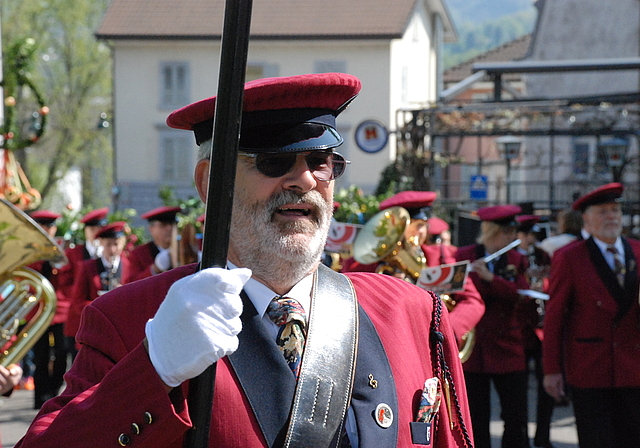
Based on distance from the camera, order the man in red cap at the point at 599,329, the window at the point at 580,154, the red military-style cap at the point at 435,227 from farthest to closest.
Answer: the window at the point at 580,154
the red military-style cap at the point at 435,227
the man in red cap at the point at 599,329

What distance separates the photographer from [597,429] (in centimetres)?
551

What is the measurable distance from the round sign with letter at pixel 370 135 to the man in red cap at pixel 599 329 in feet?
35.6

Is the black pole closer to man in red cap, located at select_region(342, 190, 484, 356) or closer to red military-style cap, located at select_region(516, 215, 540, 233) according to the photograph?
man in red cap, located at select_region(342, 190, 484, 356)

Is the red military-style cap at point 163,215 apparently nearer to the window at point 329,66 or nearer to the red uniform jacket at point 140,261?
the red uniform jacket at point 140,261

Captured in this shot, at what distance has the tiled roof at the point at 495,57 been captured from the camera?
33938 mm

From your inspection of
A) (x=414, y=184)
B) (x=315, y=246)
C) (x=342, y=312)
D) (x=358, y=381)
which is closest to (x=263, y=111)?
(x=315, y=246)

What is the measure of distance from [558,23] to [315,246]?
1148 inches

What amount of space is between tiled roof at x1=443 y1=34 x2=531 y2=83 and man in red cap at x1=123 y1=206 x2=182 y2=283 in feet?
82.8

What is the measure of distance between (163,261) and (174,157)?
22.9 meters

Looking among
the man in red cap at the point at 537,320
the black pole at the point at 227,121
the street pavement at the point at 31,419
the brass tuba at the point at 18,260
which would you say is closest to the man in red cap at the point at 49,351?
the street pavement at the point at 31,419

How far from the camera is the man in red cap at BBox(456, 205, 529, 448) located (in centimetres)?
625

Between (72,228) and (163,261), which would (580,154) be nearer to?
(72,228)

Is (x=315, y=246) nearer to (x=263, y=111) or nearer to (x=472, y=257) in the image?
(x=263, y=111)

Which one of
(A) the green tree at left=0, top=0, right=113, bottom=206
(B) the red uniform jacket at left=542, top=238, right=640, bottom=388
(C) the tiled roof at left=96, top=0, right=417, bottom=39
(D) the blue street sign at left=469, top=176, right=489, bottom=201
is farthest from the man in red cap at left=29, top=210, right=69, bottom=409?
(A) the green tree at left=0, top=0, right=113, bottom=206
